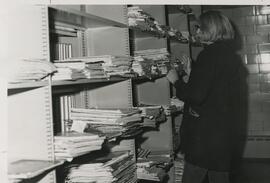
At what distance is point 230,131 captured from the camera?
2504 mm

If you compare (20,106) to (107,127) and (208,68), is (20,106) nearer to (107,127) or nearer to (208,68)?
(107,127)

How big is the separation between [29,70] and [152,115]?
148 cm

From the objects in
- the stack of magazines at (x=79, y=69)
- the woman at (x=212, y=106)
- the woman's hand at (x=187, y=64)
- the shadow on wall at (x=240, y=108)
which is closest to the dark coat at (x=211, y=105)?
the woman at (x=212, y=106)

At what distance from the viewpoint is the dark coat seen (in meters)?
2.34

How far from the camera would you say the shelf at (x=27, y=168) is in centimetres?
117

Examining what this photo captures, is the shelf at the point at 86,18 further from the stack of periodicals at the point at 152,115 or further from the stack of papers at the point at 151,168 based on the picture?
the stack of papers at the point at 151,168

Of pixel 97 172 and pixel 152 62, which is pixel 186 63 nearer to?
pixel 152 62

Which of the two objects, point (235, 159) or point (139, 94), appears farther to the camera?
point (235, 159)

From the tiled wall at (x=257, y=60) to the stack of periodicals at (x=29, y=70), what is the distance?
15.8 feet

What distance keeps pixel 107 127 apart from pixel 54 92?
0.44 m

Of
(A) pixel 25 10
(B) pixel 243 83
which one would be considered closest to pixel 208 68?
(A) pixel 25 10

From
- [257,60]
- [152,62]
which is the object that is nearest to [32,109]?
[152,62]

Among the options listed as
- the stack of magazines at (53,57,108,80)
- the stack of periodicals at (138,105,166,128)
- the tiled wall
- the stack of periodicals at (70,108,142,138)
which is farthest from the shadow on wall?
the stack of magazines at (53,57,108,80)

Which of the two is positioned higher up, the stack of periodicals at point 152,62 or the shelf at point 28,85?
the stack of periodicals at point 152,62
